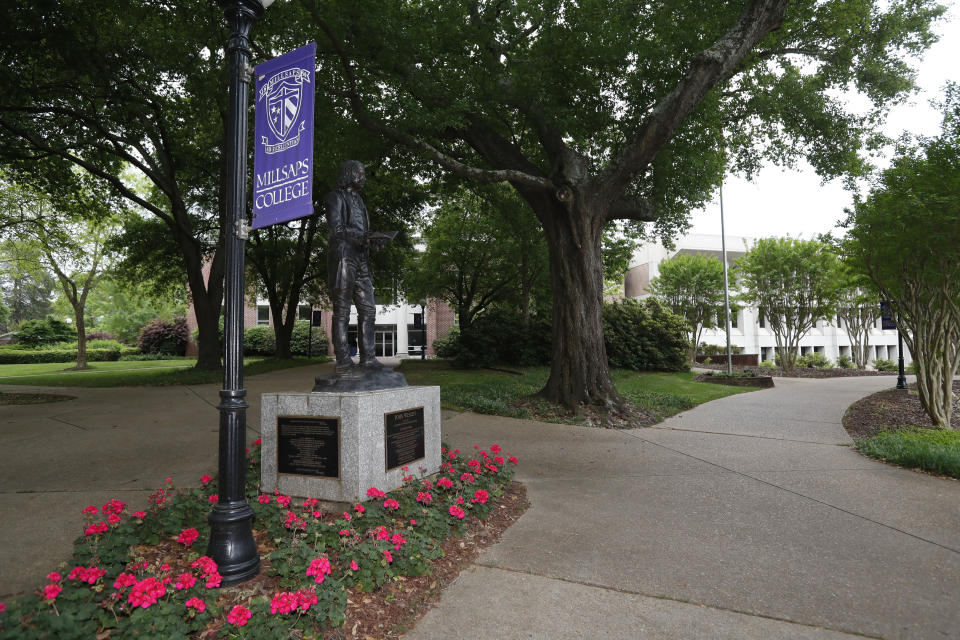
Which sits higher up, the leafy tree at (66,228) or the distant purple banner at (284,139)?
the leafy tree at (66,228)

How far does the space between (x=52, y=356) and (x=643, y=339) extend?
4138 centimetres

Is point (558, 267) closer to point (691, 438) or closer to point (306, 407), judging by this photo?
point (691, 438)

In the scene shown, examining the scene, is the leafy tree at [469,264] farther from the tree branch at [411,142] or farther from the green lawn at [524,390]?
the tree branch at [411,142]

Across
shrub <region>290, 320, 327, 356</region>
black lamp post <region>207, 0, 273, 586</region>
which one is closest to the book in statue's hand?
black lamp post <region>207, 0, 273, 586</region>

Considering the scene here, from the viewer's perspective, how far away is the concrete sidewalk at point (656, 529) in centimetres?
307

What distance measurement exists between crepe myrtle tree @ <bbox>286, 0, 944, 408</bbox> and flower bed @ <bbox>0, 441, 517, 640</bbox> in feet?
21.4

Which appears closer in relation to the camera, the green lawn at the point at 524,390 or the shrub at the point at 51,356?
the green lawn at the point at 524,390

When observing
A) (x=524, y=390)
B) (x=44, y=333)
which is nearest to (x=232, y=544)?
(x=524, y=390)

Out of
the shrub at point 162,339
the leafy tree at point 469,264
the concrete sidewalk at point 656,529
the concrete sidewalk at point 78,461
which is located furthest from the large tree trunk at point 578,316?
the shrub at point 162,339

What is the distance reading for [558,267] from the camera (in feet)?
36.6

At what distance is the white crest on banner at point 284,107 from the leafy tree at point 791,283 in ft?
92.1

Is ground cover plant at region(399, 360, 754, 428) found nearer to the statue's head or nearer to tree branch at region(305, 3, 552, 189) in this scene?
tree branch at region(305, 3, 552, 189)

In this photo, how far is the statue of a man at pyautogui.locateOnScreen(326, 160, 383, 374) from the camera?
216 inches

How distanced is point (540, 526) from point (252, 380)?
45.5ft
